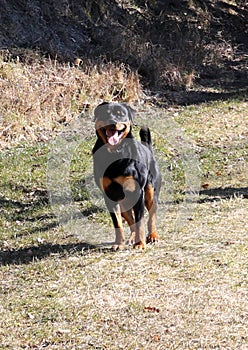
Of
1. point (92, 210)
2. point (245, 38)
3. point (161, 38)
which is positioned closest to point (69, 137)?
point (92, 210)

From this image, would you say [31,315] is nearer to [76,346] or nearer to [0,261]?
[76,346]

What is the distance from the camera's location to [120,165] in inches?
263

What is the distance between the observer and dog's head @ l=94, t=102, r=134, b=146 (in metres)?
6.55

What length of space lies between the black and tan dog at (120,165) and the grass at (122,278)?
1.38 feet

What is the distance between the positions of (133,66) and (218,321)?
1142cm

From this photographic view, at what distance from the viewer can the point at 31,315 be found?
5.55 metres

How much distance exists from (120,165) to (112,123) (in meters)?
0.43

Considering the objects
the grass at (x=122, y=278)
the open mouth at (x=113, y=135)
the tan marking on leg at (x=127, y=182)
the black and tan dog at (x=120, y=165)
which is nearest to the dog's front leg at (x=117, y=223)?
the black and tan dog at (x=120, y=165)

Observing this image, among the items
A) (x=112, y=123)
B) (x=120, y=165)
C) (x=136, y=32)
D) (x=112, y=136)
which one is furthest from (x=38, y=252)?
(x=136, y=32)

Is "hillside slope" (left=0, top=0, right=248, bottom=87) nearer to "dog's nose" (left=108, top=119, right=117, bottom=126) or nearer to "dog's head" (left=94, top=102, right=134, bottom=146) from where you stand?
"dog's head" (left=94, top=102, right=134, bottom=146)

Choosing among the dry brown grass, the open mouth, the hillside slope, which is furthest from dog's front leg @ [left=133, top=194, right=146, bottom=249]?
the hillside slope

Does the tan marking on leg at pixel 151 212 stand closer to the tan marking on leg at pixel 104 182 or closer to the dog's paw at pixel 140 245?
the dog's paw at pixel 140 245

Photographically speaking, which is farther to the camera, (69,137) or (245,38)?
(245,38)

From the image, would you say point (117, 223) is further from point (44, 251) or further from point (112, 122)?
point (112, 122)
